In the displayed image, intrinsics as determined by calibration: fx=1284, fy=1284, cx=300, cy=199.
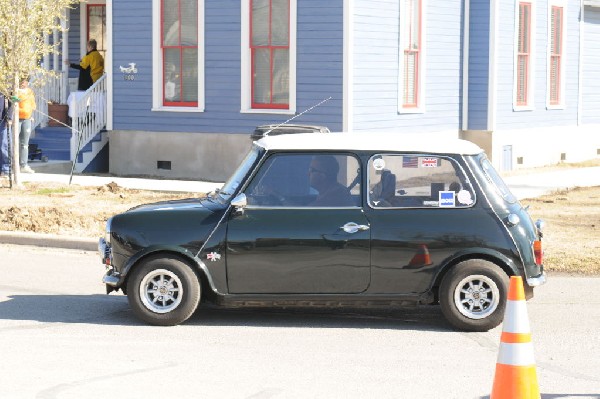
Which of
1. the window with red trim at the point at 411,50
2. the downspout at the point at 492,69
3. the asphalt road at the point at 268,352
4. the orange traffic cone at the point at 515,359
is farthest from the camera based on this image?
the downspout at the point at 492,69

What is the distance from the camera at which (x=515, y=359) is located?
6766 millimetres

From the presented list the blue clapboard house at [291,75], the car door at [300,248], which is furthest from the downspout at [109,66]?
the car door at [300,248]

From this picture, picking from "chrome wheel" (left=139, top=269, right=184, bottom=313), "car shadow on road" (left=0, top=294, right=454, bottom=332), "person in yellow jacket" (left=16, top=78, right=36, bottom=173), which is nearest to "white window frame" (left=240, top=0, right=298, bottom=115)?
"person in yellow jacket" (left=16, top=78, right=36, bottom=173)

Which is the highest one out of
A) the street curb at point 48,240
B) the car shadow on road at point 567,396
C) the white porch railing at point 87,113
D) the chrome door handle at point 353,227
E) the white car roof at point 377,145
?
the white porch railing at point 87,113

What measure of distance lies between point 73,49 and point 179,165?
17.7 ft

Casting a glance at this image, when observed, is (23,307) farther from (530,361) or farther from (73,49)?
(73,49)

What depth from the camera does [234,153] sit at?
22516mm

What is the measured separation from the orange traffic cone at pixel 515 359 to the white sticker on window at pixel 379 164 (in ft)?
9.98

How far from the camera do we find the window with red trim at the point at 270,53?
2184 centimetres

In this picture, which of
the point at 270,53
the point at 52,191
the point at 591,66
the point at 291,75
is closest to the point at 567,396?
the point at 52,191

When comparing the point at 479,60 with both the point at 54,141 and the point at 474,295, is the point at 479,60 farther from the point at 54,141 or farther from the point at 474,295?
the point at 474,295

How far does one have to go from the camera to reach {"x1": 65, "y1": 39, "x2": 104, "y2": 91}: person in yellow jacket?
979 inches

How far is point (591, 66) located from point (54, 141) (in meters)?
Result: 12.7

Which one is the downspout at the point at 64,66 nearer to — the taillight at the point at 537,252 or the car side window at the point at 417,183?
the car side window at the point at 417,183
